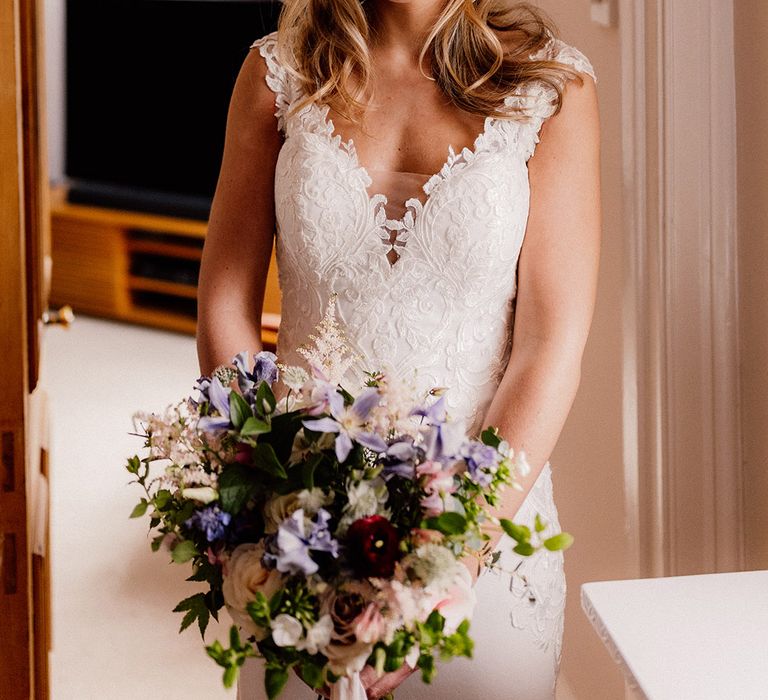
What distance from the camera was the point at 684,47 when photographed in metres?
1.75

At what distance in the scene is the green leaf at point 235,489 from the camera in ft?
3.66

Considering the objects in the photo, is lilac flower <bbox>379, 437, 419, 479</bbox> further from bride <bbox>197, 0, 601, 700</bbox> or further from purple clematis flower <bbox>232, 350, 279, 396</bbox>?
bride <bbox>197, 0, 601, 700</bbox>

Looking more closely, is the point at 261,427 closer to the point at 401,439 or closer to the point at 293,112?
the point at 401,439

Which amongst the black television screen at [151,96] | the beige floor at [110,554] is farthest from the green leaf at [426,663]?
the black television screen at [151,96]

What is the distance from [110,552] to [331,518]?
318 cm

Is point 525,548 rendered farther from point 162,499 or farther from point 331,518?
point 162,499

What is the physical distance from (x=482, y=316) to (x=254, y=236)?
0.37 meters

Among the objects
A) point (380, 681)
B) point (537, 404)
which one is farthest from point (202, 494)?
point (537, 404)

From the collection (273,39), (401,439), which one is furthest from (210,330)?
(401,439)

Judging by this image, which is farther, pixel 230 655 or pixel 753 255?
pixel 753 255

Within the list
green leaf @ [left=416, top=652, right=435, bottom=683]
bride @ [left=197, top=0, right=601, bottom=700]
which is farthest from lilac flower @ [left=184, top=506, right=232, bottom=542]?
bride @ [left=197, top=0, right=601, bottom=700]

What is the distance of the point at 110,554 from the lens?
4082mm

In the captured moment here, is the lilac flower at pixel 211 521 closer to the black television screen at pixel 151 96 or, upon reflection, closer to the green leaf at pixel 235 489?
the green leaf at pixel 235 489

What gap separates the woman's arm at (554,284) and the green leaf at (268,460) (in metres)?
0.65
